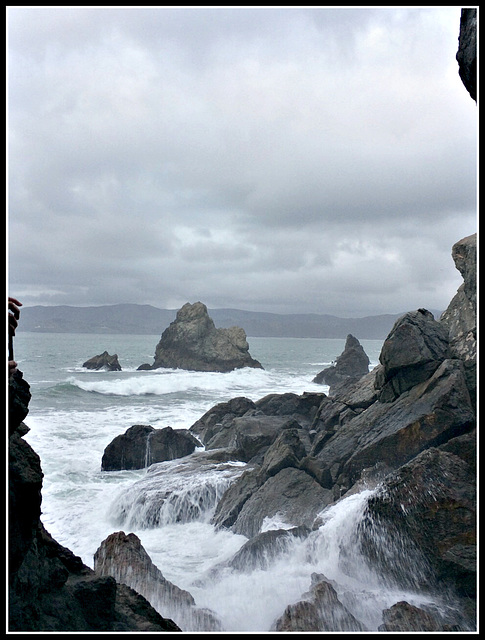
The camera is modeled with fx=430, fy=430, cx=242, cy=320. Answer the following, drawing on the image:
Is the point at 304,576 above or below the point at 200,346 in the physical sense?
below

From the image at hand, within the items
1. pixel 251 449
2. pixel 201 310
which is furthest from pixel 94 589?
pixel 201 310

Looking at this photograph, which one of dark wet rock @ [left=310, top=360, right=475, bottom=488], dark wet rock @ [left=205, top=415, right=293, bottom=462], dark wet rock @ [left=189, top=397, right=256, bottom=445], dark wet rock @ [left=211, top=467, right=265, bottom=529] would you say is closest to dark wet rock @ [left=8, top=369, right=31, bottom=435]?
dark wet rock @ [left=310, top=360, right=475, bottom=488]

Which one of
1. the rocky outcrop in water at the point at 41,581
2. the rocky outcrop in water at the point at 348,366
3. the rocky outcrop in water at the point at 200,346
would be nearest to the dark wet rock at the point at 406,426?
the rocky outcrop in water at the point at 41,581

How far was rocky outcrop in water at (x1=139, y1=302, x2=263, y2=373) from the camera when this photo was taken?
228 ft

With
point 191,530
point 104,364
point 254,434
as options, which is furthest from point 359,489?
point 104,364

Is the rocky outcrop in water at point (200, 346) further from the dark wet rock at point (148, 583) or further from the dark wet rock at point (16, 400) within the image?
the dark wet rock at point (16, 400)

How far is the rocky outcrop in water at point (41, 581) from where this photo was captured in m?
3.53

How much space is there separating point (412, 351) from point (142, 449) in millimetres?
11259

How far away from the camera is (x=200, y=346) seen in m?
71.8

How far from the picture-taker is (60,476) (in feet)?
51.9

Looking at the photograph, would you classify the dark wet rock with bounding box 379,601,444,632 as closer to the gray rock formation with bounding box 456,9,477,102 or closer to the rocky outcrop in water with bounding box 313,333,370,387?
the gray rock formation with bounding box 456,9,477,102

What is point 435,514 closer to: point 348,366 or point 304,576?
point 304,576

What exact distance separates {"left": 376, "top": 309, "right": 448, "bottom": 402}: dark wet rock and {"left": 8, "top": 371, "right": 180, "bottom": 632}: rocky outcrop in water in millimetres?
7511

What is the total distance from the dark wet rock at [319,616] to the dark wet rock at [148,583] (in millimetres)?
1265
